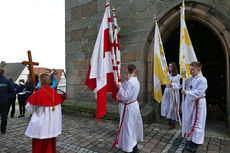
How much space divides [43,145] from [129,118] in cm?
146

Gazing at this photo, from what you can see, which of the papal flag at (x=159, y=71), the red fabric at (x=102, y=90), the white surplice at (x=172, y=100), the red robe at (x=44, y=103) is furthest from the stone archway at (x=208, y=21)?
the red robe at (x=44, y=103)

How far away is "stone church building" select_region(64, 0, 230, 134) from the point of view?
3.85 metres

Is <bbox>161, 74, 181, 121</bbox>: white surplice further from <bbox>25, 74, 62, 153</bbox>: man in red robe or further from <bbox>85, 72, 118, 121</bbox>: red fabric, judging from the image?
<bbox>25, 74, 62, 153</bbox>: man in red robe

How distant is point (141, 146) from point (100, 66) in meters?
1.85

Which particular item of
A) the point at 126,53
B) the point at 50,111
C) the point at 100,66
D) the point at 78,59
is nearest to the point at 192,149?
the point at 100,66

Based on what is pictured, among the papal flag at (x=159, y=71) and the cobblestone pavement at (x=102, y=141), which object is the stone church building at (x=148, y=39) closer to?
the cobblestone pavement at (x=102, y=141)

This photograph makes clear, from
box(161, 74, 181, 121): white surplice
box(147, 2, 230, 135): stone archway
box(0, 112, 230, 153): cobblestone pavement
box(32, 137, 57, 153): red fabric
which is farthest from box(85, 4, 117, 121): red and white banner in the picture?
box(147, 2, 230, 135): stone archway

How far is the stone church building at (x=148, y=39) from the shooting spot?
3852 mm

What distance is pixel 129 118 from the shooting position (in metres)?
2.74

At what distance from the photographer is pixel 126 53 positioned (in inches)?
200

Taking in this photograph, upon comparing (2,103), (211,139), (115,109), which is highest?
(2,103)

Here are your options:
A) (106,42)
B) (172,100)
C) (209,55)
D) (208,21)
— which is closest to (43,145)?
(106,42)

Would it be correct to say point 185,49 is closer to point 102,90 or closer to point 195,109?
point 195,109

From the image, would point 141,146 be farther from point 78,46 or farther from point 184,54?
point 78,46
